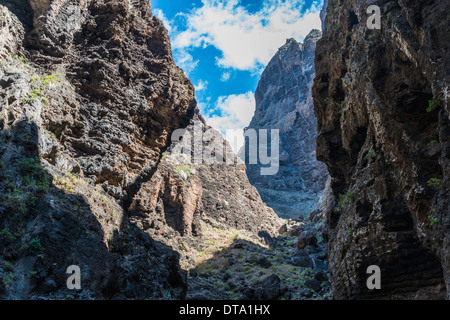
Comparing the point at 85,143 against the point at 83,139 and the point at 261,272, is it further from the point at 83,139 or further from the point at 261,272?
the point at 261,272

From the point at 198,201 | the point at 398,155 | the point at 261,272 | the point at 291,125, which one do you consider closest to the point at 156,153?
the point at 261,272

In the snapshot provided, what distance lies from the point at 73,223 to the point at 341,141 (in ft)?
50.2

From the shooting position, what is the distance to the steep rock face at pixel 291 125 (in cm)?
7162

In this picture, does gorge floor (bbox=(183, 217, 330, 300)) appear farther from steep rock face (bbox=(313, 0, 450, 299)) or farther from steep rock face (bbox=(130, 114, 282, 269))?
steep rock face (bbox=(313, 0, 450, 299))

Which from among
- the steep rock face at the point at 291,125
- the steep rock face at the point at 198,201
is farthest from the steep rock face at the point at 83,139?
the steep rock face at the point at 291,125

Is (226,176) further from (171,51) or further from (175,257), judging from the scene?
(175,257)

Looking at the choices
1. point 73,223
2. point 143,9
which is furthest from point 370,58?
point 143,9

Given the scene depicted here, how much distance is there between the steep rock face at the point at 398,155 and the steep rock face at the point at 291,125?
4826 cm

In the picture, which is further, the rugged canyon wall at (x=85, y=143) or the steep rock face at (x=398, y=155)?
the rugged canyon wall at (x=85, y=143)

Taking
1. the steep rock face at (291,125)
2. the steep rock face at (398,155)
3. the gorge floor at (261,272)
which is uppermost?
the steep rock face at (291,125)

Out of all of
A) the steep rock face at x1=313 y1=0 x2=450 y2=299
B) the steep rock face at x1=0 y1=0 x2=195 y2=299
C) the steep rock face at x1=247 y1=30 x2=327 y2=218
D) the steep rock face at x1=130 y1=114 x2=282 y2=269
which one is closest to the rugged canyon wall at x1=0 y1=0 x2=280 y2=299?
the steep rock face at x1=0 y1=0 x2=195 y2=299

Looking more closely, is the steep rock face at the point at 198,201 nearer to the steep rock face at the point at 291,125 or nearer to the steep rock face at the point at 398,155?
the steep rock face at the point at 398,155

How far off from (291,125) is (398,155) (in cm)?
8261

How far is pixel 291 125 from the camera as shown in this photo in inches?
3647
